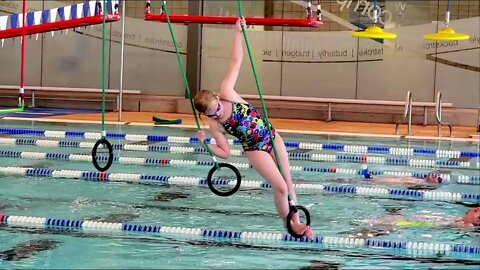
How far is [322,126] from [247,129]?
1060 centimetres

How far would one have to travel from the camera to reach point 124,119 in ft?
56.5

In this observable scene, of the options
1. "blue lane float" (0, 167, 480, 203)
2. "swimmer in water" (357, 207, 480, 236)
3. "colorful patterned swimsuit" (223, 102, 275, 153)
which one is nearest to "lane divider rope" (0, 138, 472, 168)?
"blue lane float" (0, 167, 480, 203)

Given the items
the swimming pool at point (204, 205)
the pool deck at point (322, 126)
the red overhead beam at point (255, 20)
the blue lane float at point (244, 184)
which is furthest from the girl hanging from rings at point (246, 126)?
the pool deck at point (322, 126)

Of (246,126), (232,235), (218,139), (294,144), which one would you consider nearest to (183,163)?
(294,144)

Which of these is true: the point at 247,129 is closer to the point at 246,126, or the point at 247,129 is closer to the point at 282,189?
the point at 246,126

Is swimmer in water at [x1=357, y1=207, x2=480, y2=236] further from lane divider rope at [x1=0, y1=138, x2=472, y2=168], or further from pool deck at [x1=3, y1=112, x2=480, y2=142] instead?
pool deck at [x1=3, y1=112, x2=480, y2=142]

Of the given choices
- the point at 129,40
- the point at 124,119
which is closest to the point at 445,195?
the point at 124,119

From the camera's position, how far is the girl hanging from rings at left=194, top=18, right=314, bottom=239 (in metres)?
6.56

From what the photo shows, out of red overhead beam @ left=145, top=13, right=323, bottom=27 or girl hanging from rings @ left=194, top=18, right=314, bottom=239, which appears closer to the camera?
girl hanging from rings @ left=194, top=18, right=314, bottom=239

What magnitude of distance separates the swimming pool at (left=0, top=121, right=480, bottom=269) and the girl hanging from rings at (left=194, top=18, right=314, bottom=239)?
52 centimetres

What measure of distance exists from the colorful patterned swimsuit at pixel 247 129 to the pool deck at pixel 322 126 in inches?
349

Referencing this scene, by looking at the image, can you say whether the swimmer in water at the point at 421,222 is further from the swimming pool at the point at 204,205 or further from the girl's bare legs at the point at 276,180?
the girl's bare legs at the point at 276,180

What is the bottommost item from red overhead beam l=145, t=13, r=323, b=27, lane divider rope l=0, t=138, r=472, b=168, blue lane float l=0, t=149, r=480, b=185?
blue lane float l=0, t=149, r=480, b=185

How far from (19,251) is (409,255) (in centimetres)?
279
